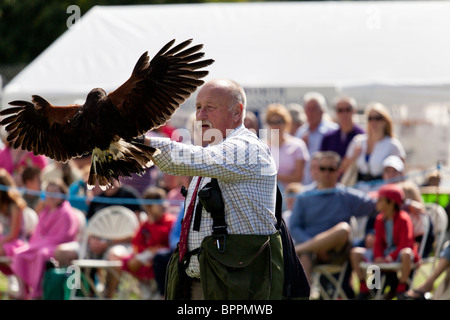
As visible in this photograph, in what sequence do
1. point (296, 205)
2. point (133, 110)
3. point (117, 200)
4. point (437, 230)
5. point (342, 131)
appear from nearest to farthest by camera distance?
point (133, 110) < point (437, 230) < point (296, 205) < point (117, 200) < point (342, 131)

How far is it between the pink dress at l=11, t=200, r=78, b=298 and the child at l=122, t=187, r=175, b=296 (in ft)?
2.09

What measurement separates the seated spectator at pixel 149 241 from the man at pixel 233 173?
3.79 m

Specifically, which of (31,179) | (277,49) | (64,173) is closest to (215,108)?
(64,173)

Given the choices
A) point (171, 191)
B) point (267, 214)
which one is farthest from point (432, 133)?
point (267, 214)

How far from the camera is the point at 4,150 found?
32.7 ft

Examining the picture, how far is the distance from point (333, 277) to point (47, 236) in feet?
8.98

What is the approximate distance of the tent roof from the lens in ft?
33.9

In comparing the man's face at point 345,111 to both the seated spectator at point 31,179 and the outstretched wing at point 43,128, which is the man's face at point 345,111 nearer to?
the seated spectator at point 31,179

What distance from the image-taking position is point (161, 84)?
3.89 meters

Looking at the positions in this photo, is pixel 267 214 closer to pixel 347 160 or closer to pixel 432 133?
pixel 347 160

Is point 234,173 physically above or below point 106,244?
above

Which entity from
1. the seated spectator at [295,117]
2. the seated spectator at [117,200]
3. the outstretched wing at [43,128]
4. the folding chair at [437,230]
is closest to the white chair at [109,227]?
the seated spectator at [117,200]

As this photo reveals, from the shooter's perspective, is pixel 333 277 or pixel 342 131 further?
pixel 342 131

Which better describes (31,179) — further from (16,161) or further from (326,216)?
(326,216)
